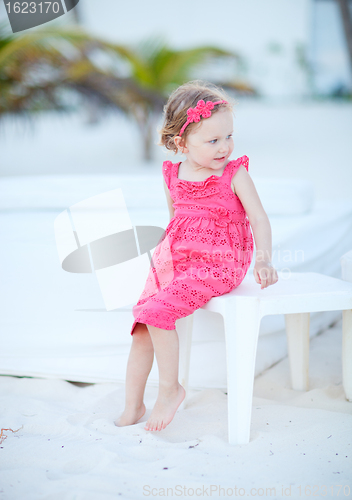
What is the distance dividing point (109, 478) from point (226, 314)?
446 mm

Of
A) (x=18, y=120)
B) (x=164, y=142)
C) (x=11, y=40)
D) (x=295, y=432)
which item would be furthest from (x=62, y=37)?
(x=295, y=432)

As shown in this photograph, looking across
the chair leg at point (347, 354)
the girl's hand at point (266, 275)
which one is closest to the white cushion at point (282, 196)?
the chair leg at point (347, 354)

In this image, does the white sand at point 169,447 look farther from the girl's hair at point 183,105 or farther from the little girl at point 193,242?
the girl's hair at point 183,105

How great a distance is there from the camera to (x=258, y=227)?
4.17ft

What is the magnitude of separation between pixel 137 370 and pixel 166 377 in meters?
0.09

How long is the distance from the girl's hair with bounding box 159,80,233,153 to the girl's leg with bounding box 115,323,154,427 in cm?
55

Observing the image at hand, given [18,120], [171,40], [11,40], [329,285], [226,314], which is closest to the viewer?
[226,314]

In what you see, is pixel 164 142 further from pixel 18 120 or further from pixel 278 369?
pixel 18 120

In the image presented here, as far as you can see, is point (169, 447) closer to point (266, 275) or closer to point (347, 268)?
point (266, 275)

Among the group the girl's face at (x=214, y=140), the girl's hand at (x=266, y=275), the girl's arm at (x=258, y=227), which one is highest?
the girl's face at (x=214, y=140)

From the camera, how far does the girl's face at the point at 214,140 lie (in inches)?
51.4

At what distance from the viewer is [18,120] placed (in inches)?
173

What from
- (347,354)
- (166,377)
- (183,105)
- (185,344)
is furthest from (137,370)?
(183,105)

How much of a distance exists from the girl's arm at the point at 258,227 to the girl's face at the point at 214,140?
70 millimetres
